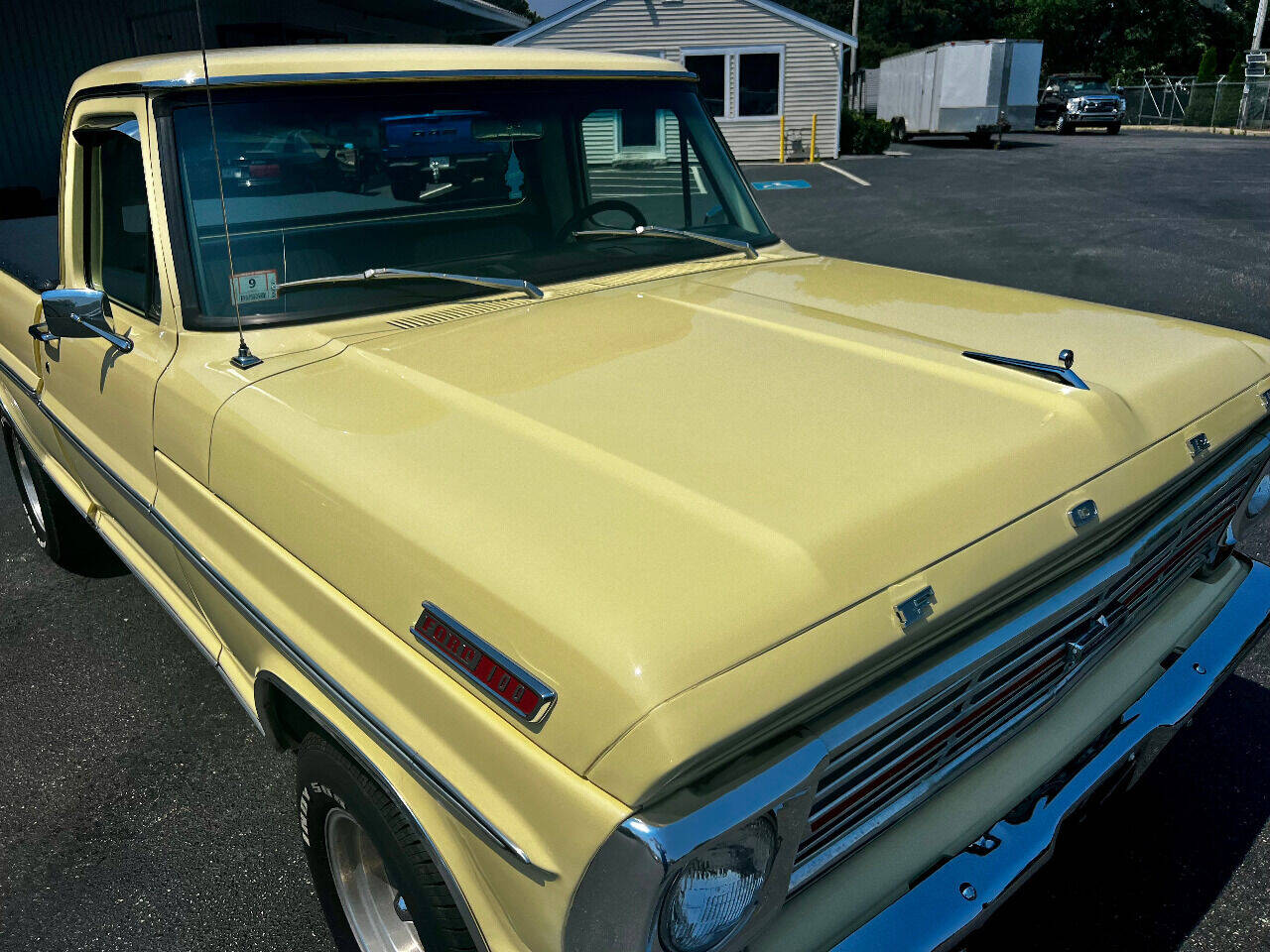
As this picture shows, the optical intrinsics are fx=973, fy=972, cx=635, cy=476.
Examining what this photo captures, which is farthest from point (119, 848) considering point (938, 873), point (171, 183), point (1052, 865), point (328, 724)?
point (1052, 865)

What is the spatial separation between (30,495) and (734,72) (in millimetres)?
21869

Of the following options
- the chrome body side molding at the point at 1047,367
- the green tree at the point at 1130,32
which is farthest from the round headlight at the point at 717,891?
the green tree at the point at 1130,32

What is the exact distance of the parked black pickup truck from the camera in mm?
31141

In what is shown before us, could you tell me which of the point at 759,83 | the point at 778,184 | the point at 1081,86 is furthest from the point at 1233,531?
the point at 1081,86

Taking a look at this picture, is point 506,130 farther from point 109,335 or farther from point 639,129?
point 109,335

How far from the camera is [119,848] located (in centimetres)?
270

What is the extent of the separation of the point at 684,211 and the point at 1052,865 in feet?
Result: 7.63

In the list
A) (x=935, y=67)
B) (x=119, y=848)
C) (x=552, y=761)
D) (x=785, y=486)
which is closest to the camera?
(x=552, y=761)

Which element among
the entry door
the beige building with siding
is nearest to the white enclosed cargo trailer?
the entry door

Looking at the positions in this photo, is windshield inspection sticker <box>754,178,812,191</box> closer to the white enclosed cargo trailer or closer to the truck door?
the white enclosed cargo trailer

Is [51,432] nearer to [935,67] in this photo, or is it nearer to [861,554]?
[861,554]

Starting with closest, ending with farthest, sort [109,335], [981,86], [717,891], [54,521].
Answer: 1. [717,891]
2. [109,335]
3. [54,521]
4. [981,86]

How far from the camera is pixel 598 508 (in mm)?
1637

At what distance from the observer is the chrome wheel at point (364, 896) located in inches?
80.0
